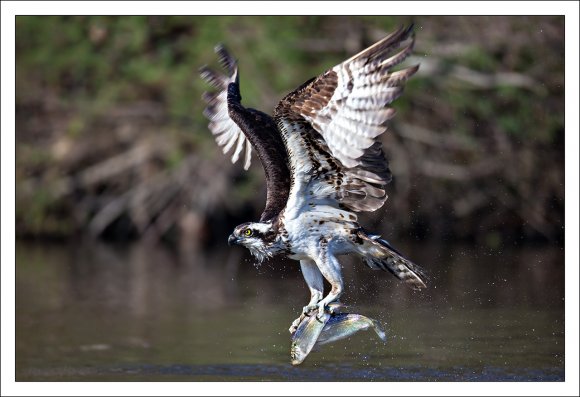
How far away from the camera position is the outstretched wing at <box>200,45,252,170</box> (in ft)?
27.7

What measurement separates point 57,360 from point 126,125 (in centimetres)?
913

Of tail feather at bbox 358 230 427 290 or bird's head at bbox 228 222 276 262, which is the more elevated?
bird's head at bbox 228 222 276 262

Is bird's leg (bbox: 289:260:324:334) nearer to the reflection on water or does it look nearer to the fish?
the fish

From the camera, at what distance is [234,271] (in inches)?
552

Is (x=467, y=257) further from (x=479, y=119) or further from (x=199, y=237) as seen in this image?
(x=199, y=237)

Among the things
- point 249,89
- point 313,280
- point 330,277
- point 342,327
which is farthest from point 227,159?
point 342,327

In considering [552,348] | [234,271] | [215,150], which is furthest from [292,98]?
[215,150]

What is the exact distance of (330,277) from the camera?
7336mm

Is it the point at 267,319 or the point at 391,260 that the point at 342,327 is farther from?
the point at 267,319

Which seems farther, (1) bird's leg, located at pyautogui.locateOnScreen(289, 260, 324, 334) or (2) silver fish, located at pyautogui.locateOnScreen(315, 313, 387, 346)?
(1) bird's leg, located at pyautogui.locateOnScreen(289, 260, 324, 334)

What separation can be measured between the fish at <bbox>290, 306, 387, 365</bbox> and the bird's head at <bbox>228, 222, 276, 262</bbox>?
0.53m

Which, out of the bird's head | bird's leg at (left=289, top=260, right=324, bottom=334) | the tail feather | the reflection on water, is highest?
the bird's head

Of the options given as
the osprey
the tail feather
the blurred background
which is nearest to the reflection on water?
the blurred background

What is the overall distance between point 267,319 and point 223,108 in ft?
8.30
